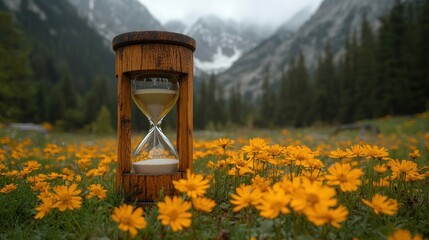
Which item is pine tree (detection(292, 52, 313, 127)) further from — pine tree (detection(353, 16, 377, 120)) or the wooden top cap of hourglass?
the wooden top cap of hourglass

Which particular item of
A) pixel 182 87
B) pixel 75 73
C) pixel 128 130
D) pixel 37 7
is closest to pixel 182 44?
pixel 182 87

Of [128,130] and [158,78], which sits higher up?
[158,78]

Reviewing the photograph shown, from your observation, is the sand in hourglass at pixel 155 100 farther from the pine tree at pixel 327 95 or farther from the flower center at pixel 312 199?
the pine tree at pixel 327 95

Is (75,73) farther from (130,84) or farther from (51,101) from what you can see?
(130,84)

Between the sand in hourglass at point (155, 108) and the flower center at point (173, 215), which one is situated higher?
the sand in hourglass at point (155, 108)

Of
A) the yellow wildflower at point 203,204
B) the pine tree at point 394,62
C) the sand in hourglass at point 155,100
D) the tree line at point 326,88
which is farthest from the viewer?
the pine tree at point 394,62

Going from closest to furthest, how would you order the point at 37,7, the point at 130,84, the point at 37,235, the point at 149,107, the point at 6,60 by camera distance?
1. the point at 37,235
2. the point at 149,107
3. the point at 130,84
4. the point at 6,60
5. the point at 37,7

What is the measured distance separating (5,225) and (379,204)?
268 centimetres

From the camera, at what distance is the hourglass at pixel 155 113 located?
2455mm

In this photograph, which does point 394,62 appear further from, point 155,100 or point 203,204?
point 203,204

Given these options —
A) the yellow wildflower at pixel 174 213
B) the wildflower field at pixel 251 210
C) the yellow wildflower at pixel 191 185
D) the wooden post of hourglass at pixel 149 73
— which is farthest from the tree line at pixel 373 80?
the yellow wildflower at pixel 174 213

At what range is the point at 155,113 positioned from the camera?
258cm

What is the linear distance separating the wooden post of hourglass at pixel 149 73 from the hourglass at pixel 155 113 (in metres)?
0.07

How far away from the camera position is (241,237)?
69.1 inches
